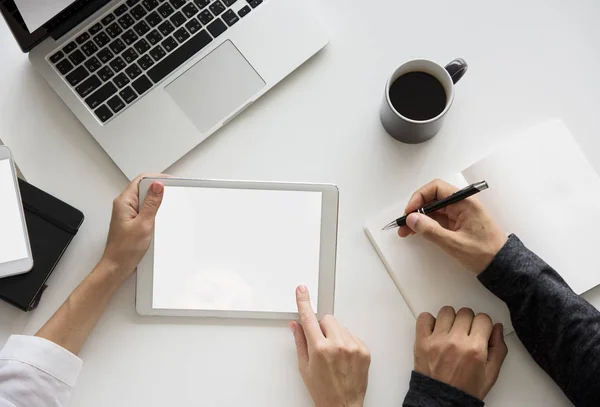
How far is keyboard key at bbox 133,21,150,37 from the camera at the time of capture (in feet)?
2.88

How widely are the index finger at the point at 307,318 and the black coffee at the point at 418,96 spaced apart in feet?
0.94

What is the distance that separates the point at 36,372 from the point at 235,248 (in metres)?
0.31

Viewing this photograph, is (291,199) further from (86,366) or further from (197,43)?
(86,366)

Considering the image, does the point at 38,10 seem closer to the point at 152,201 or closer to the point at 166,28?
the point at 166,28

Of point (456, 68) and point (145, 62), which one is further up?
point (145, 62)

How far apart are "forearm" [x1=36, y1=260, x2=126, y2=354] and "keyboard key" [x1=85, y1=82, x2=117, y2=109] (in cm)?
23

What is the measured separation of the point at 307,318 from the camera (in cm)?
84

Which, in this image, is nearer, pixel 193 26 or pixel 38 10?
pixel 38 10

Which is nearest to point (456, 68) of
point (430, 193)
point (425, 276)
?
point (430, 193)

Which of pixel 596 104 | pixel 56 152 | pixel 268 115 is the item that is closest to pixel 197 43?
pixel 268 115

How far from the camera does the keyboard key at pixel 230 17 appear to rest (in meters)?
0.90

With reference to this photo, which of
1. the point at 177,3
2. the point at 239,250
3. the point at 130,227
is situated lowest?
the point at 239,250

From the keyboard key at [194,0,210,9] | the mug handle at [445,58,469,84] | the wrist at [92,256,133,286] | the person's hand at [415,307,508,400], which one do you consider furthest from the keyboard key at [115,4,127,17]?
the person's hand at [415,307,508,400]

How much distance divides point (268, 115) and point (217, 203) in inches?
6.1
